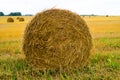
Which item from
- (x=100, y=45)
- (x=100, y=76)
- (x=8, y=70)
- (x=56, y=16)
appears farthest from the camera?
(x=100, y=45)

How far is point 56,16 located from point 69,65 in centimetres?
132

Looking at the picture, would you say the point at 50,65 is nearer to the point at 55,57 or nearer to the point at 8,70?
the point at 55,57

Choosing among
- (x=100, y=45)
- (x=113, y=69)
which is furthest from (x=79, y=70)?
(x=100, y=45)

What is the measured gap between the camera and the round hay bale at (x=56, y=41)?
7.93m

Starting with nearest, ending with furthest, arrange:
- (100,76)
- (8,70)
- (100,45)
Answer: (100,76) < (8,70) < (100,45)

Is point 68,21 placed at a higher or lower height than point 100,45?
higher

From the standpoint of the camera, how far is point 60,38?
8.09 meters

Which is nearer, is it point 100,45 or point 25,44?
point 25,44

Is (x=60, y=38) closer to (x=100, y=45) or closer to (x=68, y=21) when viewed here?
(x=68, y=21)

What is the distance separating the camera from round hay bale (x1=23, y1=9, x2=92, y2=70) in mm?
7930

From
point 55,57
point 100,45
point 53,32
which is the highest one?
point 53,32

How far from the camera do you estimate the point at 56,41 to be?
26.4ft

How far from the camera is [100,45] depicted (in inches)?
506

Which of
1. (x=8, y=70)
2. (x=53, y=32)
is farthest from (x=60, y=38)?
(x=8, y=70)
